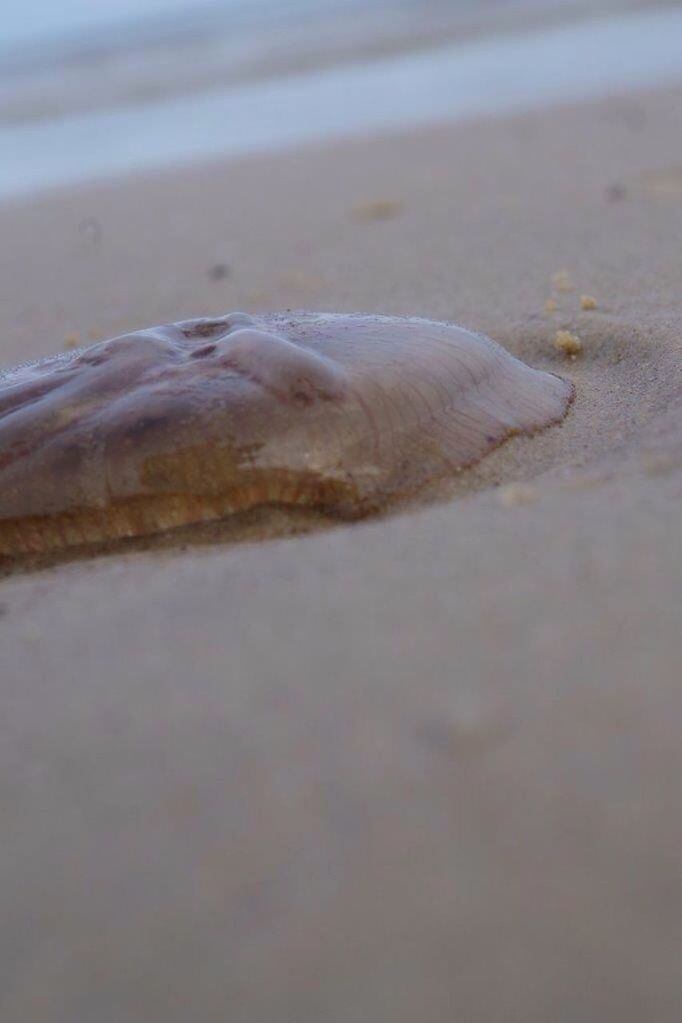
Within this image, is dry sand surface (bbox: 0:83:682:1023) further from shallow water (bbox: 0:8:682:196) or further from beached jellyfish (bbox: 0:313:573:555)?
shallow water (bbox: 0:8:682:196)

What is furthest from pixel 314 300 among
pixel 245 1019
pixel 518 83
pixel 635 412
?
pixel 518 83

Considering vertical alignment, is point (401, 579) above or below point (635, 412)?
above

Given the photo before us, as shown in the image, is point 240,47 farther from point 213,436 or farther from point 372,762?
point 372,762

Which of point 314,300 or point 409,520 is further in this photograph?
point 314,300

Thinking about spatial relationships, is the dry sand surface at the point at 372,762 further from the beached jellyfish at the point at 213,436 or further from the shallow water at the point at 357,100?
the shallow water at the point at 357,100

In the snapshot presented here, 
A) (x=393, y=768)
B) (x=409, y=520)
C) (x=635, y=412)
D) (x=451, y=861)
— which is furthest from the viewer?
(x=635, y=412)

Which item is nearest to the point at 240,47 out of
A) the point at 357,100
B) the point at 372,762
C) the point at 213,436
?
the point at 357,100

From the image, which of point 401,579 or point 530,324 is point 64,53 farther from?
point 401,579
